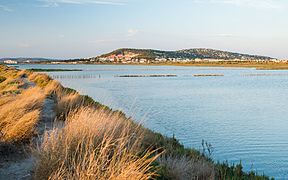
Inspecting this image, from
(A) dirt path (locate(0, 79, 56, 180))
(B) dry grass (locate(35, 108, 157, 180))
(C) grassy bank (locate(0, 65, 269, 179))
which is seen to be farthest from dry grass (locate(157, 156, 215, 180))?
(A) dirt path (locate(0, 79, 56, 180))

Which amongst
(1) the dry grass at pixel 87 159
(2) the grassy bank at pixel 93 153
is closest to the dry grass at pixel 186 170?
(2) the grassy bank at pixel 93 153

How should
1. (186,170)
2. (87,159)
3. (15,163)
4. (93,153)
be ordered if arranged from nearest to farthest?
(93,153) → (87,159) → (15,163) → (186,170)

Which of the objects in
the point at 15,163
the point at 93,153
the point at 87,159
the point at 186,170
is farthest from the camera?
the point at 186,170

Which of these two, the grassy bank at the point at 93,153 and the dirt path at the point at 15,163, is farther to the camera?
the dirt path at the point at 15,163

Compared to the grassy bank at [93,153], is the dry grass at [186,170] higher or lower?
lower

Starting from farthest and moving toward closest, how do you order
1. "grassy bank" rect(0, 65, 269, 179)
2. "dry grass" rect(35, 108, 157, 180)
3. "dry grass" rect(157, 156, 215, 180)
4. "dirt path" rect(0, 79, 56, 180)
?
"dry grass" rect(157, 156, 215, 180)
"dirt path" rect(0, 79, 56, 180)
"grassy bank" rect(0, 65, 269, 179)
"dry grass" rect(35, 108, 157, 180)

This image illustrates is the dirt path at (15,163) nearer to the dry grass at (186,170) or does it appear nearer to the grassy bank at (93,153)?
the grassy bank at (93,153)

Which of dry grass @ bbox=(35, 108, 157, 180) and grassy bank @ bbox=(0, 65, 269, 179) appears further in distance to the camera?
grassy bank @ bbox=(0, 65, 269, 179)

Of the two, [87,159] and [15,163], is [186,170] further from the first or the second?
[15,163]

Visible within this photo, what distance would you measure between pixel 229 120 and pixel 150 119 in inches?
164

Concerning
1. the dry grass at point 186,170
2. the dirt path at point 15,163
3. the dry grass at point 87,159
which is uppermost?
the dry grass at point 87,159

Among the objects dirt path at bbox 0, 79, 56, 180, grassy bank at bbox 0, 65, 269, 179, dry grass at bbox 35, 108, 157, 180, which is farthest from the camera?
dirt path at bbox 0, 79, 56, 180

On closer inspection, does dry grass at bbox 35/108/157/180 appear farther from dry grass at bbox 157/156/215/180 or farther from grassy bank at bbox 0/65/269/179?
dry grass at bbox 157/156/215/180

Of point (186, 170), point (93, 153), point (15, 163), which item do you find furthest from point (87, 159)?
point (186, 170)
